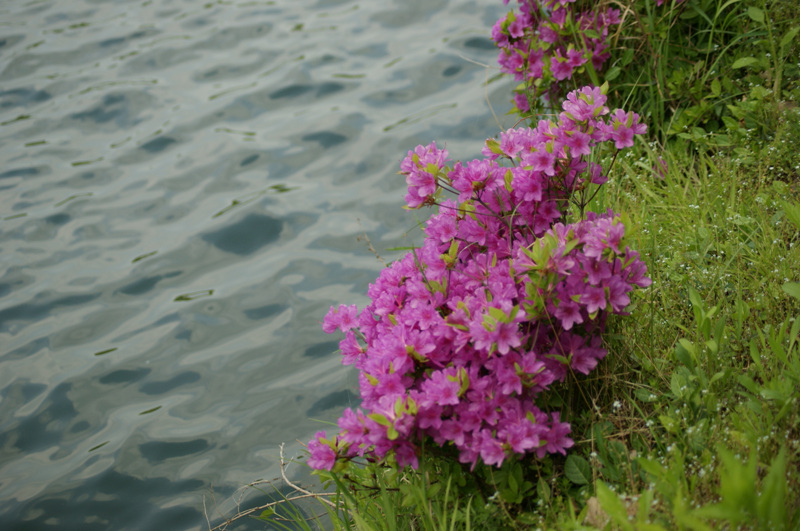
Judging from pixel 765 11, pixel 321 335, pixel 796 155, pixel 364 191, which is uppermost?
pixel 765 11

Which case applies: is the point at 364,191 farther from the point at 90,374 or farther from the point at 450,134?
the point at 90,374

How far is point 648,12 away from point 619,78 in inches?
15.9

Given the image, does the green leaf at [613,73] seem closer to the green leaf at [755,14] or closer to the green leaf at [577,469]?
the green leaf at [755,14]

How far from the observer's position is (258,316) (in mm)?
4109

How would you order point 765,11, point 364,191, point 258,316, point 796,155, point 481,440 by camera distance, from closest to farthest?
point 481,440 < point 796,155 < point 765,11 < point 258,316 < point 364,191

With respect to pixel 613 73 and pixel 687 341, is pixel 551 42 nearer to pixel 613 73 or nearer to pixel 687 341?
pixel 613 73

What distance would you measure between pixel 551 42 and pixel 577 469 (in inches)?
102

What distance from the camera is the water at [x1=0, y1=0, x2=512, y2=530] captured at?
132 inches

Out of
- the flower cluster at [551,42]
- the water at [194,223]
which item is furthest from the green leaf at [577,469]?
the flower cluster at [551,42]

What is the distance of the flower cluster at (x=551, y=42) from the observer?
139 inches

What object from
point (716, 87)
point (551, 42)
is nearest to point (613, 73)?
point (551, 42)

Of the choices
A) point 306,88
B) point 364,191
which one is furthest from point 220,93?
point 364,191

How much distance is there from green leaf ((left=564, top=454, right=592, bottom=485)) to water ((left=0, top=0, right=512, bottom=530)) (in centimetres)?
158

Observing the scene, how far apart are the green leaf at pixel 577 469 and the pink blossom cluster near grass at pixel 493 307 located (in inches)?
6.1
